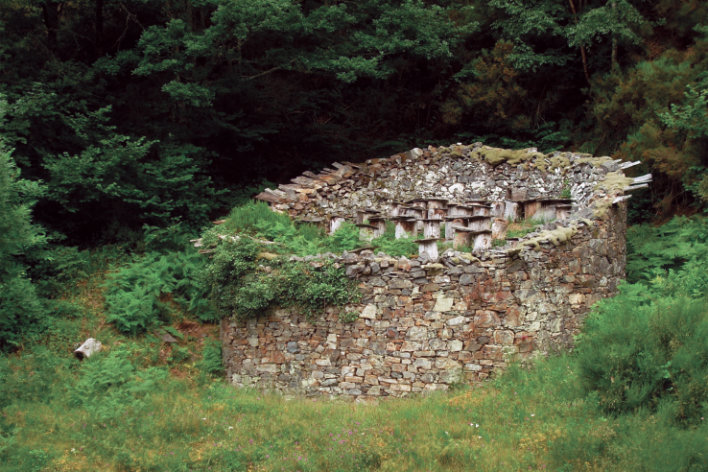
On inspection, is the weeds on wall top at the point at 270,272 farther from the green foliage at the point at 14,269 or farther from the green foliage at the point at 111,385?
the green foliage at the point at 14,269

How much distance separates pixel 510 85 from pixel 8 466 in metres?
16.0

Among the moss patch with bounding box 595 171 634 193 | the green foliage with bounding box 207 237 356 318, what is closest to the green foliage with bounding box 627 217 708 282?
the moss patch with bounding box 595 171 634 193

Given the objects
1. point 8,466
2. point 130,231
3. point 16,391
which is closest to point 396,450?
point 8,466

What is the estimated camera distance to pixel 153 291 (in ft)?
39.4

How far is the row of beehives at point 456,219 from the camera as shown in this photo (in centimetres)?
1010

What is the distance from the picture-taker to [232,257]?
33.4 feet

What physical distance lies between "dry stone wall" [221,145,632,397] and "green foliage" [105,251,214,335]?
1968mm

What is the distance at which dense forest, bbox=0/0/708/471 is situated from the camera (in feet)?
23.9

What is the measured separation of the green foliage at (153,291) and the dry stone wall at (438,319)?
6.46 ft

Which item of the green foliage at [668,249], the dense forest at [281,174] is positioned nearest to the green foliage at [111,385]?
the dense forest at [281,174]

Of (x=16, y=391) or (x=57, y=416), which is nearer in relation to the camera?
(x=57, y=416)

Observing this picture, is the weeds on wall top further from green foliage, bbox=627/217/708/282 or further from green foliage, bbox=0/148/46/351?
green foliage, bbox=627/217/708/282

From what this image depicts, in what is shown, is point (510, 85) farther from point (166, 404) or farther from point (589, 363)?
point (166, 404)

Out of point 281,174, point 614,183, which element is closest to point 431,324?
point 614,183
